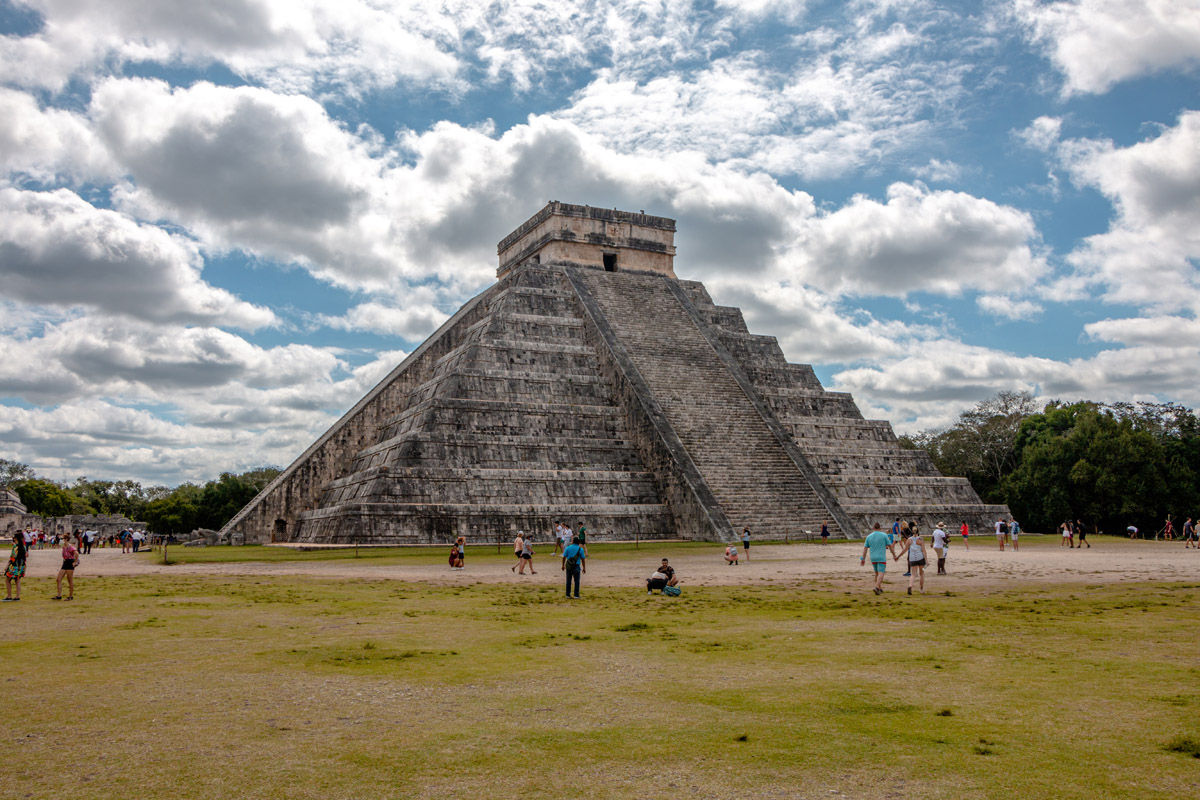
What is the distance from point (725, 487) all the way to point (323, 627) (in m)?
17.2

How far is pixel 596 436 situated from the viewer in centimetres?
2778

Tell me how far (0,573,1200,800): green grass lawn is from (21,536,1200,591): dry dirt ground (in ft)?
14.2

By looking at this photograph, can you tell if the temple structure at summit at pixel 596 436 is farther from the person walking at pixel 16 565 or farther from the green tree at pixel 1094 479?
the green tree at pixel 1094 479

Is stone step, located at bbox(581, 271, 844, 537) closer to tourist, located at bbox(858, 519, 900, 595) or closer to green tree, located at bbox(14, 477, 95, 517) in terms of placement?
tourist, located at bbox(858, 519, 900, 595)

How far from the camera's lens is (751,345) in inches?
1356

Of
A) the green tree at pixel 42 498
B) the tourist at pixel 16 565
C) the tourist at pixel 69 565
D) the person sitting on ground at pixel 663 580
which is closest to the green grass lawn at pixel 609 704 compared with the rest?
the person sitting on ground at pixel 663 580

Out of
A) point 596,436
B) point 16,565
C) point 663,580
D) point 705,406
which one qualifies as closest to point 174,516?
point 596,436

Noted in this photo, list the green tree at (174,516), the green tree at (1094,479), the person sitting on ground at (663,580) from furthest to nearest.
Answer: the green tree at (174,516)
the green tree at (1094,479)
the person sitting on ground at (663,580)

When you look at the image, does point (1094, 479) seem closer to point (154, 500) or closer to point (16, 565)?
point (16, 565)

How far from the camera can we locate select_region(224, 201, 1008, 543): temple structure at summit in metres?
24.8

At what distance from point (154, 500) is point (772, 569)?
71.7 m

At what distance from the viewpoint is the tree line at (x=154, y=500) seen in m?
47.8

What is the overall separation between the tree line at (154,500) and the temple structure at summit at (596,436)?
62.0ft

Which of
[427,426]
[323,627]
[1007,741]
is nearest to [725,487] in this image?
[427,426]
